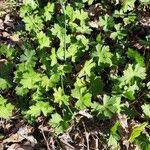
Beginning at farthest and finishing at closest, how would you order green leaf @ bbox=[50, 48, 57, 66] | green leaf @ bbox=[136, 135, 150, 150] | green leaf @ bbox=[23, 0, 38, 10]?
green leaf @ bbox=[23, 0, 38, 10] < green leaf @ bbox=[50, 48, 57, 66] < green leaf @ bbox=[136, 135, 150, 150]

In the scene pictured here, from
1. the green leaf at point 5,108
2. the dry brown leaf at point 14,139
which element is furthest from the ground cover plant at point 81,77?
the dry brown leaf at point 14,139

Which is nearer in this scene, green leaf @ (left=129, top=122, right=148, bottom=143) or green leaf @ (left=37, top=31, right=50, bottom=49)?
green leaf @ (left=129, top=122, right=148, bottom=143)

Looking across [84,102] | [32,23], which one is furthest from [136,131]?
[32,23]

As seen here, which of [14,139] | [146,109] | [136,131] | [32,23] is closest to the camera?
[136,131]

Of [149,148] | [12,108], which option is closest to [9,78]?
[12,108]

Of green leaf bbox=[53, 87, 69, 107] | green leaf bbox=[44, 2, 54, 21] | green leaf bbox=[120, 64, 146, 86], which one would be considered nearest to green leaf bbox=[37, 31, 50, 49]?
green leaf bbox=[44, 2, 54, 21]

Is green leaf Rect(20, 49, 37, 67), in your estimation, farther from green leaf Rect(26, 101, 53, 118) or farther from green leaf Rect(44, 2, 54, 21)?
green leaf Rect(44, 2, 54, 21)

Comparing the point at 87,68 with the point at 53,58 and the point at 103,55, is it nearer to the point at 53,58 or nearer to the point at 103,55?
the point at 103,55

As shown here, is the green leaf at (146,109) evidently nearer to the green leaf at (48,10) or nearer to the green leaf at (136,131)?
the green leaf at (136,131)

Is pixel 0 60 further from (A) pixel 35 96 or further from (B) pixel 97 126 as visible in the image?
(B) pixel 97 126
